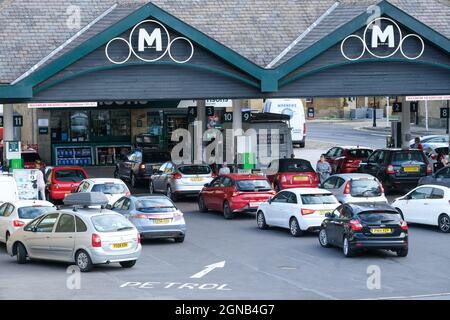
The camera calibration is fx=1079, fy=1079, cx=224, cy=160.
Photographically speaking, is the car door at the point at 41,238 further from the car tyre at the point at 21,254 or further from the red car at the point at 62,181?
the red car at the point at 62,181

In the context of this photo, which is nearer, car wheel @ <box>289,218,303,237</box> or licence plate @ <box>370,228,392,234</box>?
licence plate @ <box>370,228,392,234</box>

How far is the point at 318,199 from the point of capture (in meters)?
29.5

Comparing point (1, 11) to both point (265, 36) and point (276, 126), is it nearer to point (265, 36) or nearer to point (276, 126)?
point (265, 36)

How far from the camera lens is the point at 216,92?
37.2 m

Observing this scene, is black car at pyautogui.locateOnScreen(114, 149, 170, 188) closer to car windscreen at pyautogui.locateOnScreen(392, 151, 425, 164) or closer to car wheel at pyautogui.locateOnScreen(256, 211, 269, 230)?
car windscreen at pyautogui.locateOnScreen(392, 151, 425, 164)

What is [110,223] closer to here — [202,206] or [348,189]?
[348,189]

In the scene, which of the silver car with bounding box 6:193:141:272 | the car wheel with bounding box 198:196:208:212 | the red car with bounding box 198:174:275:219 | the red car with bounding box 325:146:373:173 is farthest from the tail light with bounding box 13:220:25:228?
the red car with bounding box 325:146:373:173

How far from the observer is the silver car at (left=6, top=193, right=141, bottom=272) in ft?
77.3

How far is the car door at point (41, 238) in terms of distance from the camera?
80.7ft

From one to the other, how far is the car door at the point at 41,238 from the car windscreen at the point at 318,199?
25.2 ft

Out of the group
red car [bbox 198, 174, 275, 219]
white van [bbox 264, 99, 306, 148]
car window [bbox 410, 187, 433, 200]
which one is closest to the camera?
car window [bbox 410, 187, 433, 200]

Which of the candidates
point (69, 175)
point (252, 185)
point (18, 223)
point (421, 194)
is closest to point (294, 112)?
point (69, 175)

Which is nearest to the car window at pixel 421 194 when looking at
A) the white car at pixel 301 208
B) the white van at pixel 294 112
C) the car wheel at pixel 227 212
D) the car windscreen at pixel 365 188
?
the car windscreen at pixel 365 188

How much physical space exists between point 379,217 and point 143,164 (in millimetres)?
20898
